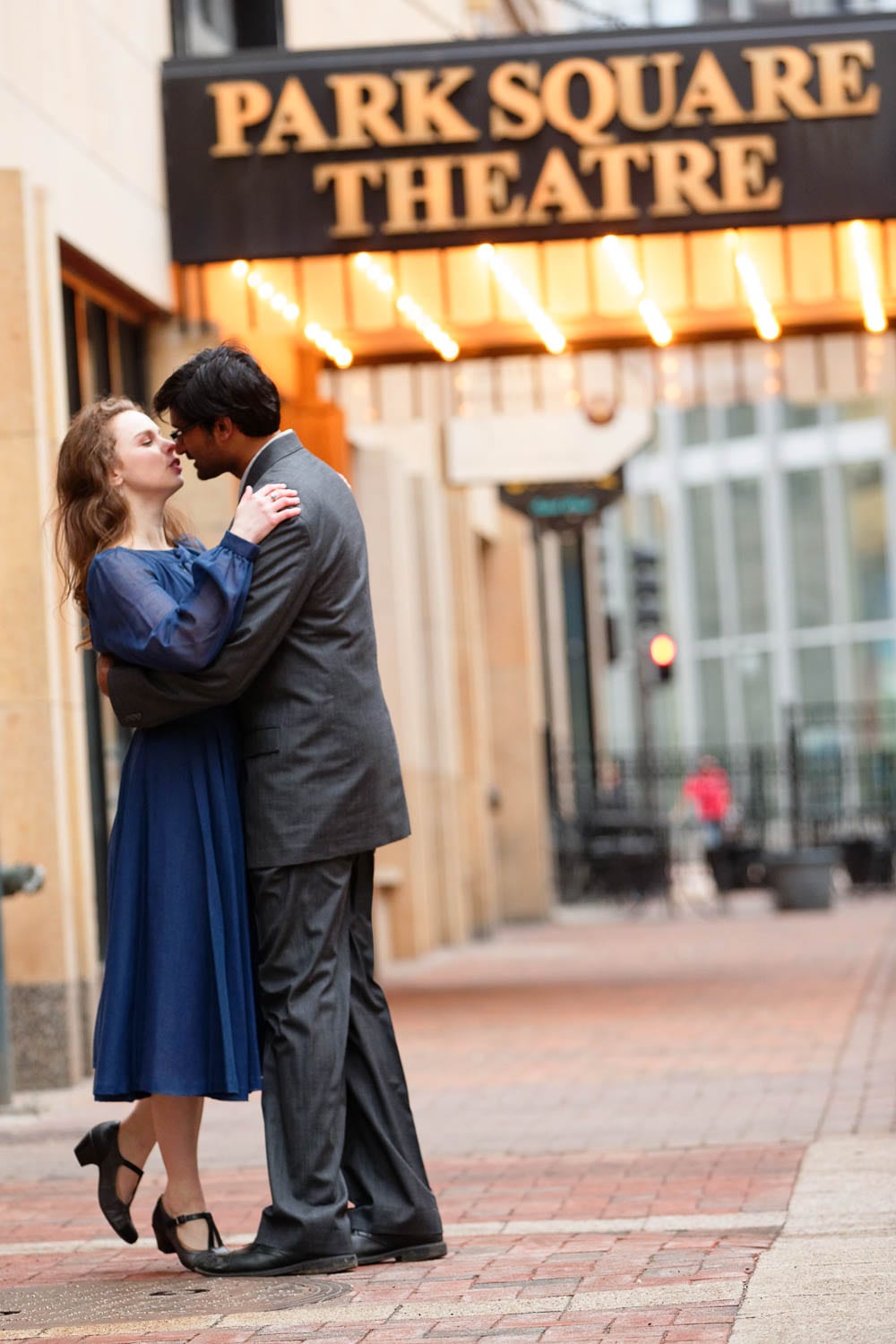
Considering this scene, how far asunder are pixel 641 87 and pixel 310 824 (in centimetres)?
688

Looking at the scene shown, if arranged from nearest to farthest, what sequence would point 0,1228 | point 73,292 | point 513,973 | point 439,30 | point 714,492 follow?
point 0,1228
point 73,292
point 513,973
point 439,30
point 714,492

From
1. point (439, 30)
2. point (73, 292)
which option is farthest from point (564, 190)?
point (439, 30)

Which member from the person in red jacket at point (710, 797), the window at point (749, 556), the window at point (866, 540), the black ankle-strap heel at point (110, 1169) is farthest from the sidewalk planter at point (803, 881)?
the window at point (749, 556)

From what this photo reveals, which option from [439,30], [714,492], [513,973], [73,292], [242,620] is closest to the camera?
[242,620]

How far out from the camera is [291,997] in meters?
4.86

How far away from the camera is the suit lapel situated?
16.5 ft

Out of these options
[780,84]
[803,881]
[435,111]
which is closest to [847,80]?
[780,84]

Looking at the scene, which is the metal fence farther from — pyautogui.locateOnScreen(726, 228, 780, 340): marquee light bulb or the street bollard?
the street bollard

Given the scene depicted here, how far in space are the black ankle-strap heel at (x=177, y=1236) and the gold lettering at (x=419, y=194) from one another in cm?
679

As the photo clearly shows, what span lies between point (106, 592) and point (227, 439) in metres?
A: 0.44

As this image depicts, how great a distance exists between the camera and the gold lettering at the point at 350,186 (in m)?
11.0

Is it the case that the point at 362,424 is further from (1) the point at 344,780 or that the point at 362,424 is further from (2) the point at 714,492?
(2) the point at 714,492

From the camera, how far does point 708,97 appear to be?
430 inches

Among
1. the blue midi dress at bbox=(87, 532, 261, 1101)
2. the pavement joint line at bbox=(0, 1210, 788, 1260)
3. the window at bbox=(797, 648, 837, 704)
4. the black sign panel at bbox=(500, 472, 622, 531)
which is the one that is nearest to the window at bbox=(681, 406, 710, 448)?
the window at bbox=(797, 648, 837, 704)
